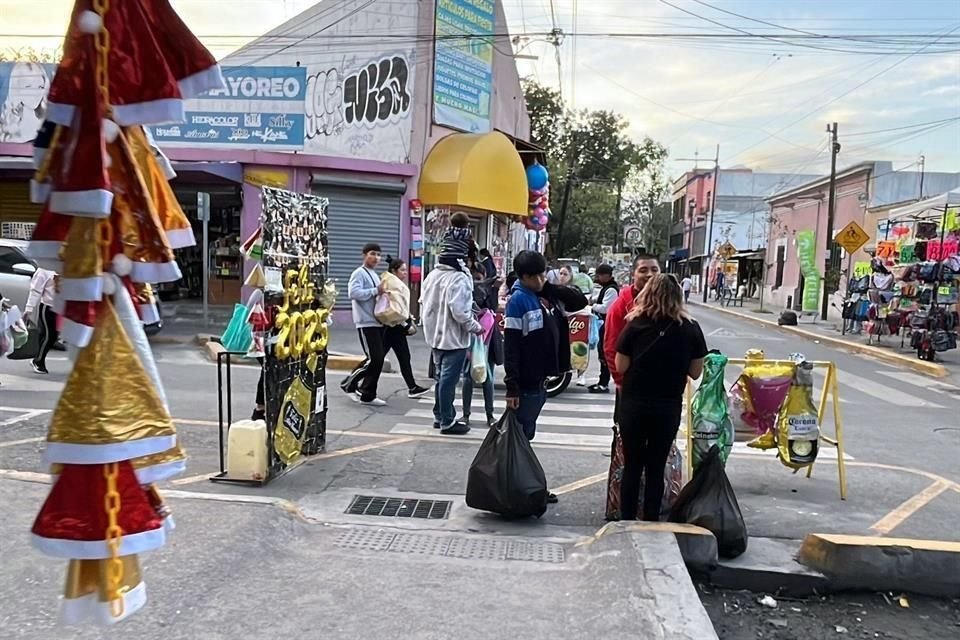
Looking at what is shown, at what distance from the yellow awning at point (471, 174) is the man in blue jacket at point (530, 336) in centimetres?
1152

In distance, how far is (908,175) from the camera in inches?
1203

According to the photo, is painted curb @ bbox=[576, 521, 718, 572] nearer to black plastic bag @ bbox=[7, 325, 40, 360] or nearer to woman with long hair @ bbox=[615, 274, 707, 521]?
woman with long hair @ bbox=[615, 274, 707, 521]

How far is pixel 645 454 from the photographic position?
493 centimetres

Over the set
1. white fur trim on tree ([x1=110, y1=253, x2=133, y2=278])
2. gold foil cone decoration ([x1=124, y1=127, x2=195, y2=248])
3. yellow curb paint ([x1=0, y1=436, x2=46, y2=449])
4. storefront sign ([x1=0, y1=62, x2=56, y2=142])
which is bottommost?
yellow curb paint ([x1=0, y1=436, x2=46, y2=449])

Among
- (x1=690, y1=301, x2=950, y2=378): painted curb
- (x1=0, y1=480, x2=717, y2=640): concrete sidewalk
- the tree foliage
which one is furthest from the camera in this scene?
the tree foliage

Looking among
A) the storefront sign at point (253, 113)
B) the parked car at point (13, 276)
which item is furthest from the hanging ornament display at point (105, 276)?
the storefront sign at point (253, 113)

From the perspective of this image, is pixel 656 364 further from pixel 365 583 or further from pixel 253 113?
pixel 253 113

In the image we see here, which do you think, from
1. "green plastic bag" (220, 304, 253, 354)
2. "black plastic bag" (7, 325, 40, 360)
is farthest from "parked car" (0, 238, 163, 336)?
"green plastic bag" (220, 304, 253, 354)

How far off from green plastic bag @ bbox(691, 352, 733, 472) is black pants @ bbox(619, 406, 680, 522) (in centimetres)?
45

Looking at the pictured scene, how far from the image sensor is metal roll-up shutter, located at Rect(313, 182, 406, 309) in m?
16.9

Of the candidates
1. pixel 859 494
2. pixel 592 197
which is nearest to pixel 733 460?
pixel 859 494

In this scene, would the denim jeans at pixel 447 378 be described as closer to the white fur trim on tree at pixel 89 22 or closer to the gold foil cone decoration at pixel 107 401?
the gold foil cone decoration at pixel 107 401

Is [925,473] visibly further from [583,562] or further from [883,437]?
[583,562]

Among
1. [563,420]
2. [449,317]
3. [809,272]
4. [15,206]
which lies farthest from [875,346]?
[15,206]
